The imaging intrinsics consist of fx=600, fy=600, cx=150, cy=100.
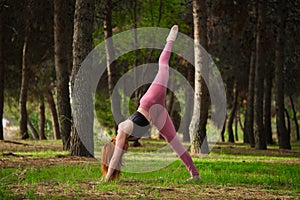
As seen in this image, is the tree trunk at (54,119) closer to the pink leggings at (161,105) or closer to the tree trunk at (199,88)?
the tree trunk at (199,88)

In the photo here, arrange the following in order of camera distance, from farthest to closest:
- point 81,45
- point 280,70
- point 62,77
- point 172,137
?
point 280,70 < point 62,77 < point 81,45 < point 172,137

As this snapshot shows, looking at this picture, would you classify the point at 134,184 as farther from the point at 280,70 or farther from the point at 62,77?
the point at 280,70

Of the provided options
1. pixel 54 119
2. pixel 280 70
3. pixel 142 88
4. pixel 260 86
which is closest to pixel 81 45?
Answer: pixel 260 86

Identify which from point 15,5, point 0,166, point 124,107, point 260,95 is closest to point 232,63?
point 124,107

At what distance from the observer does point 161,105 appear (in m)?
10.3

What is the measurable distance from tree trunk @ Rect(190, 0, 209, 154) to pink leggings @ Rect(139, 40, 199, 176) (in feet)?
30.8

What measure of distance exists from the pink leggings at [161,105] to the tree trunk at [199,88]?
9.39 m

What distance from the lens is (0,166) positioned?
12.8 m

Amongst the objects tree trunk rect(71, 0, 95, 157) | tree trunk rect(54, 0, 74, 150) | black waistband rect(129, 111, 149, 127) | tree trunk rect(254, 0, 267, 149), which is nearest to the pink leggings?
black waistband rect(129, 111, 149, 127)

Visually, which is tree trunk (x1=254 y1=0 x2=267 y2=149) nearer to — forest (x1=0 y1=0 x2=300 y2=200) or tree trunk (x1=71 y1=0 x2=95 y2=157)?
forest (x1=0 y1=0 x2=300 y2=200)

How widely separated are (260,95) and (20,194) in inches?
719

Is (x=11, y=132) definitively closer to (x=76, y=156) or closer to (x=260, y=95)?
(x=260, y=95)

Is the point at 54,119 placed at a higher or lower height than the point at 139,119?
higher

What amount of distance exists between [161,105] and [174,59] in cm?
2992
